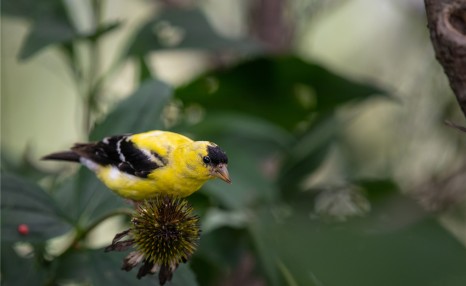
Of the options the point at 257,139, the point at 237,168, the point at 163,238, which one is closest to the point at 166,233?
the point at 163,238

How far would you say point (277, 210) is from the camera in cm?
115

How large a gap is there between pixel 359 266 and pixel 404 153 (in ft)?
3.42

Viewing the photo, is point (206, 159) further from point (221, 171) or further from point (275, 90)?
point (275, 90)

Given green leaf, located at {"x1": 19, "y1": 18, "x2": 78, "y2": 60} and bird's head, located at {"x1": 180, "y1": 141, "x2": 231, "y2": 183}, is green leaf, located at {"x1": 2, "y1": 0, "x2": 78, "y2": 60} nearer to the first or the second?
green leaf, located at {"x1": 19, "y1": 18, "x2": 78, "y2": 60}

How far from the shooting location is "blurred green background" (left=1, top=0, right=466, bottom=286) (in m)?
0.72

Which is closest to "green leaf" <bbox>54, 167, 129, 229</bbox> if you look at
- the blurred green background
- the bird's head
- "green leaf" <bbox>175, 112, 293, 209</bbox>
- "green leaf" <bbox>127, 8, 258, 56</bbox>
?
the blurred green background

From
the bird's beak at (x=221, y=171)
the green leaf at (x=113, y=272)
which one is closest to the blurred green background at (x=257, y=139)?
the green leaf at (x=113, y=272)

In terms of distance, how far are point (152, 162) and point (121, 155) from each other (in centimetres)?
4

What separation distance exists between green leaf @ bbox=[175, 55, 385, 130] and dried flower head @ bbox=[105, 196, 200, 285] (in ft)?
2.26

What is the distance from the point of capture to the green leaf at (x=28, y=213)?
736mm

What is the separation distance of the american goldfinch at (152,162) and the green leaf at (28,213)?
0.07 meters

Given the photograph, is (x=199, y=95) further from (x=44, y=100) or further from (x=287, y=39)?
(x=44, y=100)

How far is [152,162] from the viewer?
0.65m

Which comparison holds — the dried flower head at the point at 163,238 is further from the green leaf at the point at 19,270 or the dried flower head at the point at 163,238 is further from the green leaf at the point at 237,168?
the green leaf at the point at 237,168
